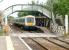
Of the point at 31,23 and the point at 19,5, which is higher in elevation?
the point at 19,5

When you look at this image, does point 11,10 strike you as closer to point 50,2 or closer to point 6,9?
point 6,9

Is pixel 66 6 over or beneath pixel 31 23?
over

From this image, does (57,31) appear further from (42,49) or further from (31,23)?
(42,49)

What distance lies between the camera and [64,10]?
46.2m

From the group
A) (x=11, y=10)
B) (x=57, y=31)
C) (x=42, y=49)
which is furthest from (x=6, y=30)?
(x=42, y=49)

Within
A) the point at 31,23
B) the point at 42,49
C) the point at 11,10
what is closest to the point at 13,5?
the point at 11,10

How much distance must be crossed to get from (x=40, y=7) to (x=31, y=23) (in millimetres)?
3185

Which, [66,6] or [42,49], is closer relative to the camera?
[42,49]

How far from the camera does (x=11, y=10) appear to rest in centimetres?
4988

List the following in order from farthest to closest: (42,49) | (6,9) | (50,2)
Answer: (50,2) < (6,9) < (42,49)

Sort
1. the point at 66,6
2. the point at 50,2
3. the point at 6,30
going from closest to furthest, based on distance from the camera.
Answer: the point at 6,30, the point at 66,6, the point at 50,2

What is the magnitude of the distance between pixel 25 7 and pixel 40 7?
264 centimetres

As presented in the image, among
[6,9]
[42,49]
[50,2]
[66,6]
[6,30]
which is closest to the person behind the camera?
[42,49]

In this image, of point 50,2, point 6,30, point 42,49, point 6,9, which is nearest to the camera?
point 42,49
